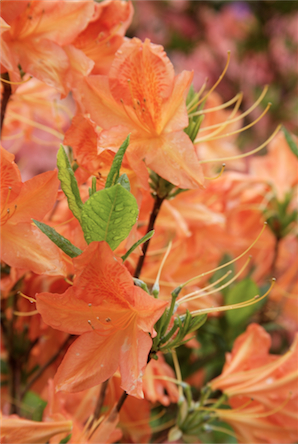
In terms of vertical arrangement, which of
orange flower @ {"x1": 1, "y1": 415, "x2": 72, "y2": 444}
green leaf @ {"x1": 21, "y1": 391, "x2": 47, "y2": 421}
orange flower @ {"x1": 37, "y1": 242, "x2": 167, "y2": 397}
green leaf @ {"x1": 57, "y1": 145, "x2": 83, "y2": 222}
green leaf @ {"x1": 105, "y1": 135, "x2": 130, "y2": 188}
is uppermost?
green leaf @ {"x1": 105, "y1": 135, "x2": 130, "y2": 188}

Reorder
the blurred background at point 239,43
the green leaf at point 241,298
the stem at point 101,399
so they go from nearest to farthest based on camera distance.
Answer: the stem at point 101,399 → the green leaf at point 241,298 → the blurred background at point 239,43

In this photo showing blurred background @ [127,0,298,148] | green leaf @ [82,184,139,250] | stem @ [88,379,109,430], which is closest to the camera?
green leaf @ [82,184,139,250]

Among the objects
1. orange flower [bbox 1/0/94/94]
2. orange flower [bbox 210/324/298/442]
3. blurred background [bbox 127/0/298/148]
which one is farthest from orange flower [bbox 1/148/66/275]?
blurred background [bbox 127/0/298/148]

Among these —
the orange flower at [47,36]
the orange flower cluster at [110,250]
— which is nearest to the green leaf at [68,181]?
the orange flower cluster at [110,250]

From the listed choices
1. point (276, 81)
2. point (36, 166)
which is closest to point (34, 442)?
point (36, 166)

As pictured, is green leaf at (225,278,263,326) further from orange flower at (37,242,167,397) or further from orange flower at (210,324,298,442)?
orange flower at (37,242,167,397)

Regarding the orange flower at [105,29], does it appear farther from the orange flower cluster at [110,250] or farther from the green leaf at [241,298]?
the green leaf at [241,298]
